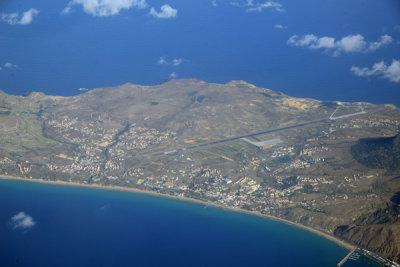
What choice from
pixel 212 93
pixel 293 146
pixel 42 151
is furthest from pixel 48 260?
pixel 212 93

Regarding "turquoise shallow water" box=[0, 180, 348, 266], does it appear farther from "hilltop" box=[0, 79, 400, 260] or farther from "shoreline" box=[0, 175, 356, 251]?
"hilltop" box=[0, 79, 400, 260]

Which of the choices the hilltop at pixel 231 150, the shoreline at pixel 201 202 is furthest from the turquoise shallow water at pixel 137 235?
the hilltop at pixel 231 150

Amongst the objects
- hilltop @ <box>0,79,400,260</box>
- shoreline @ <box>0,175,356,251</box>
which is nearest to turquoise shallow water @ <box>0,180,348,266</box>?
shoreline @ <box>0,175,356,251</box>

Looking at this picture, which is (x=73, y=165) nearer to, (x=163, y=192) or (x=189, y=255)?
(x=163, y=192)

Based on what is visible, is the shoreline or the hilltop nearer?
the shoreline

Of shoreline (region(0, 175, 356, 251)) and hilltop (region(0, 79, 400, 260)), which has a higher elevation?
hilltop (region(0, 79, 400, 260))

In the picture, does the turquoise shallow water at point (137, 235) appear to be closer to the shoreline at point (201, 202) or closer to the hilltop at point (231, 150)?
the shoreline at point (201, 202)
